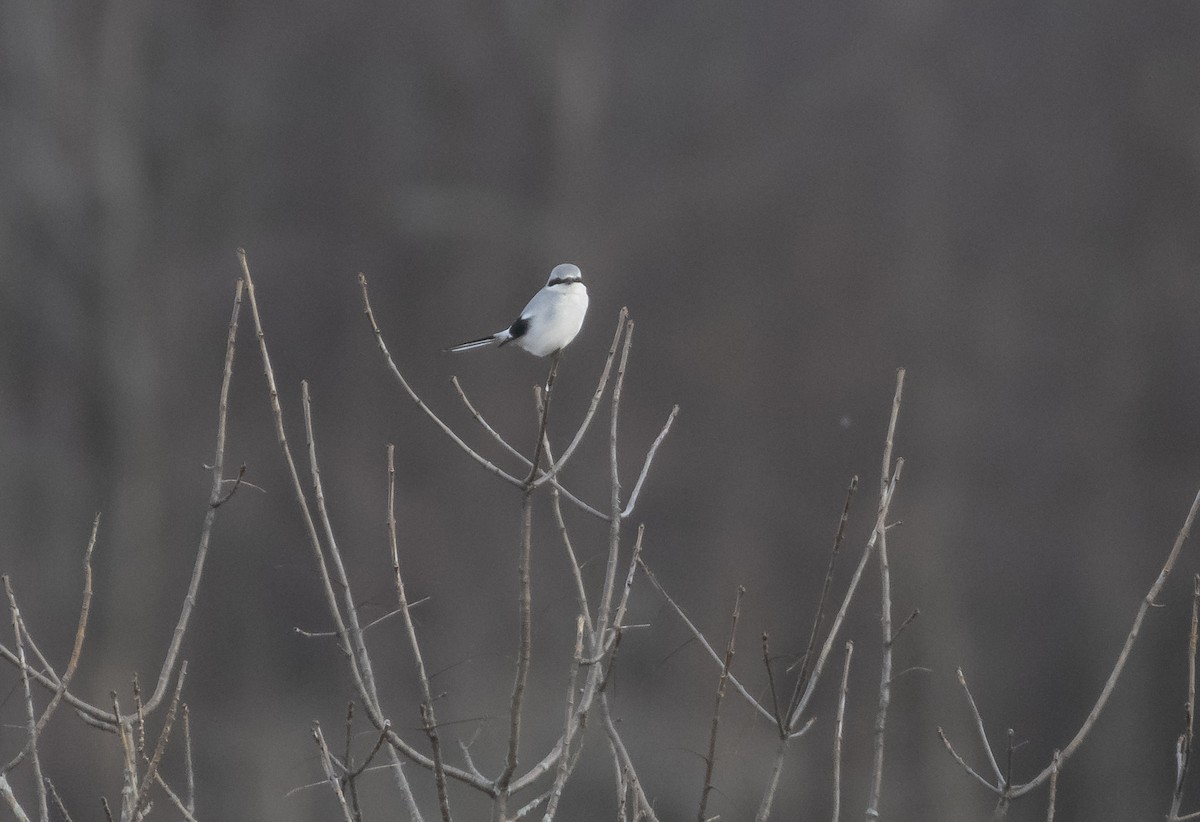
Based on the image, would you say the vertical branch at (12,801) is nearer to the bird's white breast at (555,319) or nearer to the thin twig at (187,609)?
the thin twig at (187,609)

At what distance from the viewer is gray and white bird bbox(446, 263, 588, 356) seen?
3650 millimetres

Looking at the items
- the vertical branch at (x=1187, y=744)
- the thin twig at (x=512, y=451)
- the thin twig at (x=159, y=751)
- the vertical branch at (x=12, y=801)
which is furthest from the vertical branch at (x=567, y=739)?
the vertical branch at (x=1187, y=744)

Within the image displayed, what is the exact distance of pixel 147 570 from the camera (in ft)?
39.1

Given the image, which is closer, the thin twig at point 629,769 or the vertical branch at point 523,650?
the vertical branch at point 523,650

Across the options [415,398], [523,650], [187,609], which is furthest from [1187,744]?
[187,609]

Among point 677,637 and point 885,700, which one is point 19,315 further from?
point 885,700

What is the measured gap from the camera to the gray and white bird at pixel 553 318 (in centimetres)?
365

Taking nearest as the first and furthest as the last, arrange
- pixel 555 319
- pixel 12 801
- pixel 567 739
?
pixel 12 801, pixel 567 739, pixel 555 319

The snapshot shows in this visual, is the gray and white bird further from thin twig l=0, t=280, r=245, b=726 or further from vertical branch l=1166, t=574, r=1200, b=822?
vertical branch l=1166, t=574, r=1200, b=822

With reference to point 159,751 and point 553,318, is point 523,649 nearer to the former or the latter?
point 159,751

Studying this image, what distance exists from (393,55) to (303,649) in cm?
562

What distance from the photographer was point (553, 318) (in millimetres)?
3686

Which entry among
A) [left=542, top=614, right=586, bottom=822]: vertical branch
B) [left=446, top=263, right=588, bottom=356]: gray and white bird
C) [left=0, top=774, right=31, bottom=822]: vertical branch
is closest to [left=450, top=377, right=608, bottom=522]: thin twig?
[left=542, top=614, right=586, bottom=822]: vertical branch

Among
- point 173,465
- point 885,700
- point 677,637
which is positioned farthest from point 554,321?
point 173,465
